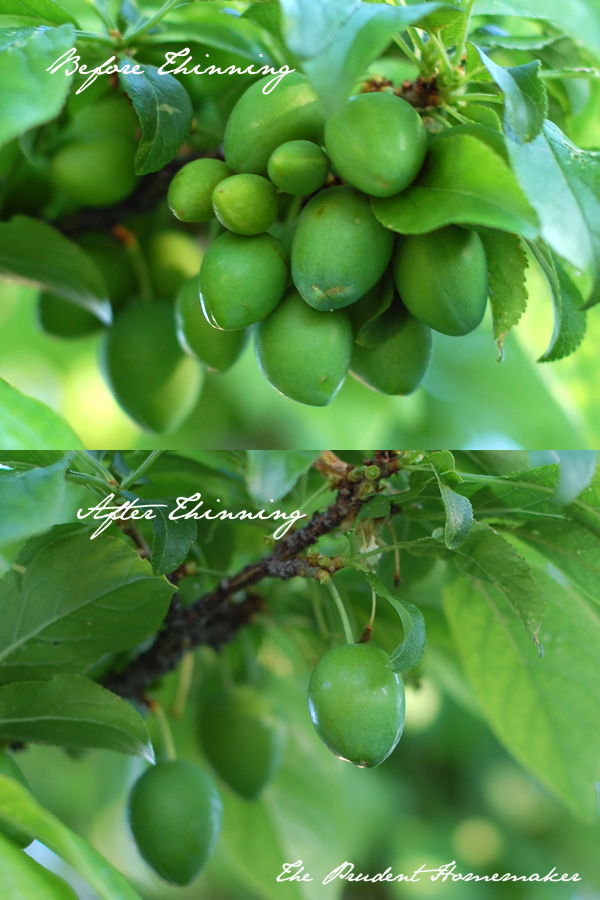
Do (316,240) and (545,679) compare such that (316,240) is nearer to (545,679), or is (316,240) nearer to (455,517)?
(455,517)

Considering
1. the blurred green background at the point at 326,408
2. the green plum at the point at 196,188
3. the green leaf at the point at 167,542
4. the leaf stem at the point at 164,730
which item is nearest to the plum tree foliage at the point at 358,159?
the green plum at the point at 196,188

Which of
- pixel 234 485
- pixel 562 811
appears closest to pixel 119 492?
pixel 234 485

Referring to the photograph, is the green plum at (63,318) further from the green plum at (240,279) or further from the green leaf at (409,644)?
the green leaf at (409,644)

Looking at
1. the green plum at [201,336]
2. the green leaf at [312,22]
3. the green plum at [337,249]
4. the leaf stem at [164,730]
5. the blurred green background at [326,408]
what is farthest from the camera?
the blurred green background at [326,408]

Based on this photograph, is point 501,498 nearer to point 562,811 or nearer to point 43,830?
point 43,830

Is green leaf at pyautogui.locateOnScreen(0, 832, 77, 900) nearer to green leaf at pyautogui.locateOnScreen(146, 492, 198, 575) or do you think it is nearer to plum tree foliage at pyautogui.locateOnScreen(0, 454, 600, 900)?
plum tree foliage at pyautogui.locateOnScreen(0, 454, 600, 900)

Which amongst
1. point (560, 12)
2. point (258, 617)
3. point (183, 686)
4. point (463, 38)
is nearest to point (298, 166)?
point (463, 38)

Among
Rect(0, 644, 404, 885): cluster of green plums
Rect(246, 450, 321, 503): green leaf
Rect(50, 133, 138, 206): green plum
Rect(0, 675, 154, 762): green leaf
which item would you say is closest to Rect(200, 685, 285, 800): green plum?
Rect(0, 644, 404, 885): cluster of green plums
